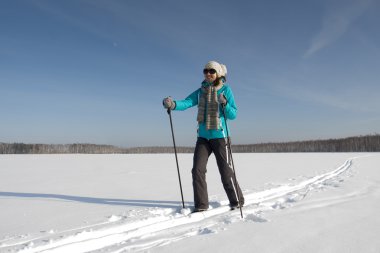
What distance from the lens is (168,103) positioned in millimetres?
3865

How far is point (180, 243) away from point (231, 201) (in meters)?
1.55

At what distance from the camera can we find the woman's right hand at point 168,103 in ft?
12.7

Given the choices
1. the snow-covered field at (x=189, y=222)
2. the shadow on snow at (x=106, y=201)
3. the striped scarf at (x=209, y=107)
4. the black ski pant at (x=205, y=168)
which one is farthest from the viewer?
the shadow on snow at (x=106, y=201)

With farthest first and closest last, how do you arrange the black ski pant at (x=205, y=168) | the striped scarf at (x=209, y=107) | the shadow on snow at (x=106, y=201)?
the shadow on snow at (x=106, y=201) < the striped scarf at (x=209, y=107) < the black ski pant at (x=205, y=168)

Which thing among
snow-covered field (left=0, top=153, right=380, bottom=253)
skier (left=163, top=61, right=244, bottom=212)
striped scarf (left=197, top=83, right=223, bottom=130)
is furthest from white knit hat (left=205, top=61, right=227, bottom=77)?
snow-covered field (left=0, top=153, right=380, bottom=253)

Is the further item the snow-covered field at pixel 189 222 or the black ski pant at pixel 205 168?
the black ski pant at pixel 205 168

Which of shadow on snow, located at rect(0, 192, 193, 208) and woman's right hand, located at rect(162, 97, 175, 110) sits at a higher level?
woman's right hand, located at rect(162, 97, 175, 110)

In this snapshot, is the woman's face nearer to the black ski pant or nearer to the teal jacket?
the teal jacket

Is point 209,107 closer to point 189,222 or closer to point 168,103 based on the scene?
point 168,103

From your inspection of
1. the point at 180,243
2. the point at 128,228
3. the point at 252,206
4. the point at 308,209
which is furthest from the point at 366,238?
the point at 128,228

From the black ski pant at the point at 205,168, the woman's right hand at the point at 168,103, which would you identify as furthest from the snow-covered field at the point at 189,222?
the woman's right hand at the point at 168,103

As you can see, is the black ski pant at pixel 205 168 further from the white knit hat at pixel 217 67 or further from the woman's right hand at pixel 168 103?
the white knit hat at pixel 217 67

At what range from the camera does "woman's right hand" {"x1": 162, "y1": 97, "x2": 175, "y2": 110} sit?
3865 millimetres

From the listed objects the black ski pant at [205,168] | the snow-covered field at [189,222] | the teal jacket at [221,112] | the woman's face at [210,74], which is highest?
Result: the woman's face at [210,74]
